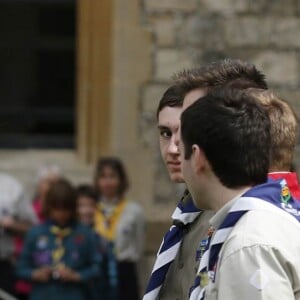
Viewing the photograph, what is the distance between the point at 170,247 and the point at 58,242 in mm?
3722

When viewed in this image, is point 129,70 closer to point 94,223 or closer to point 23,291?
point 94,223

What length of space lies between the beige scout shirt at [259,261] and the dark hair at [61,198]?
169 inches

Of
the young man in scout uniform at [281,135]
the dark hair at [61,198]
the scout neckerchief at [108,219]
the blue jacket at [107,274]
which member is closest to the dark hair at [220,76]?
the young man in scout uniform at [281,135]

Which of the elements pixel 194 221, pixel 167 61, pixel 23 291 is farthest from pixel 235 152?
pixel 167 61

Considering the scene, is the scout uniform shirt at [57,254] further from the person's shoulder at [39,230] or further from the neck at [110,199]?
the neck at [110,199]

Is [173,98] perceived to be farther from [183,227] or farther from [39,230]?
[39,230]

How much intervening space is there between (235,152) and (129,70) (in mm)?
5901

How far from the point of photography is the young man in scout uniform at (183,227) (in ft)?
9.86

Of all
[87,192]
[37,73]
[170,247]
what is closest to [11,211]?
[87,192]

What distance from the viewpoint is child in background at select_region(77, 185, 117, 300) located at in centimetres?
704

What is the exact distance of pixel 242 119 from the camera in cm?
246

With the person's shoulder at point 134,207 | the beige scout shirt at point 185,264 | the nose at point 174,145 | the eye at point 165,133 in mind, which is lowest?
the person's shoulder at point 134,207

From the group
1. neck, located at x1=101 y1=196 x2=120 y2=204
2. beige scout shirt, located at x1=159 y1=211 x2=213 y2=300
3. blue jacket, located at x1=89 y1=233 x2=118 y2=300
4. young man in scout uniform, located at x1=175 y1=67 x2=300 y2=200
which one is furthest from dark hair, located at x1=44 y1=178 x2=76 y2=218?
young man in scout uniform, located at x1=175 y1=67 x2=300 y2=200

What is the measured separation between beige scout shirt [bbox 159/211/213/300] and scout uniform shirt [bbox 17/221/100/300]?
3689 millimetres
